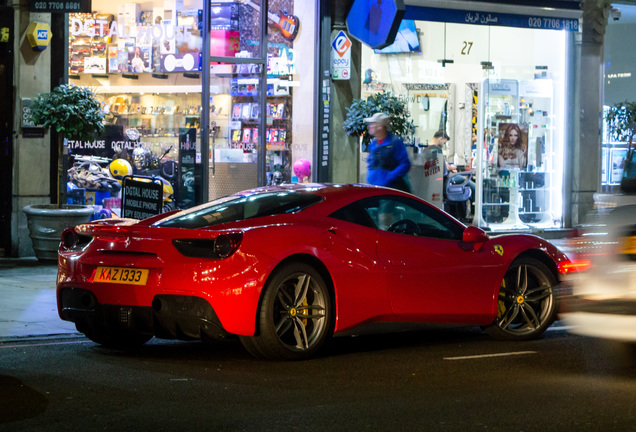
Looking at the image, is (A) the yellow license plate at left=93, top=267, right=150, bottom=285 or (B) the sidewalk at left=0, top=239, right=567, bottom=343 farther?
(B) the sidewalk at left=0, top=239, right=567, bottom=343

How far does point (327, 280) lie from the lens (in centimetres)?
698

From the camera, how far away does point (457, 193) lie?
18312mm

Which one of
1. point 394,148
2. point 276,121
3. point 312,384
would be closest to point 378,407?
point 312,384

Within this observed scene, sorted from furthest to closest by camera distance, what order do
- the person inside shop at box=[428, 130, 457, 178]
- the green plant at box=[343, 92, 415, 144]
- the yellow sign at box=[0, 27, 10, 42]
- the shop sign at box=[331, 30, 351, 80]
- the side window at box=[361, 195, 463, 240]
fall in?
the person inside shop at box=[428, 130, 457, 178] < the shop sign at box=[331, 30, 351, 80] < the green plant at box=[343, 92, 415, 144] < the yellow sign at box=[0, 27, 10, 42] < the side window at box=[361, 195, 463, 240]

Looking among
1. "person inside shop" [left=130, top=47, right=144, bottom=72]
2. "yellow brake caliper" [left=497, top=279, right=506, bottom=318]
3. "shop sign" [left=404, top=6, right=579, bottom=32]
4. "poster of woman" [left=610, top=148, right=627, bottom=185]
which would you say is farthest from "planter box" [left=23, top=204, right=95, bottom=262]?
"poster of woman" [left=610, top=148, right=627, bottom=185]

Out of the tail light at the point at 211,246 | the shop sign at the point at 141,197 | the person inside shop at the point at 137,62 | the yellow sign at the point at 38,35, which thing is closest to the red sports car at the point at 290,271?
the tail light at the point at 211,246

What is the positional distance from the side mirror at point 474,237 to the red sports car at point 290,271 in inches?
0.4

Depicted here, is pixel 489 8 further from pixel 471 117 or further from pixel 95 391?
pixel 95 391

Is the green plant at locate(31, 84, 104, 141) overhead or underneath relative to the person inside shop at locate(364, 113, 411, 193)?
overhead

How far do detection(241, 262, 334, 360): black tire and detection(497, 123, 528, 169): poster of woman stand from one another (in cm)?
1210

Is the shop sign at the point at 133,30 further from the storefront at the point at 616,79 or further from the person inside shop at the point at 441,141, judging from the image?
the storefront at the point at 616,79

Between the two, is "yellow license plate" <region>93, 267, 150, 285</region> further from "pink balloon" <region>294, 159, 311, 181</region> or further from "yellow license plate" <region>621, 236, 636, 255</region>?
"pink balloon" <region>294, 159, 311, 181</region>

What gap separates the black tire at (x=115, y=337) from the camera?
7291mm

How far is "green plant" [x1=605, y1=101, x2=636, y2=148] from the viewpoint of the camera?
2109 centimetres
